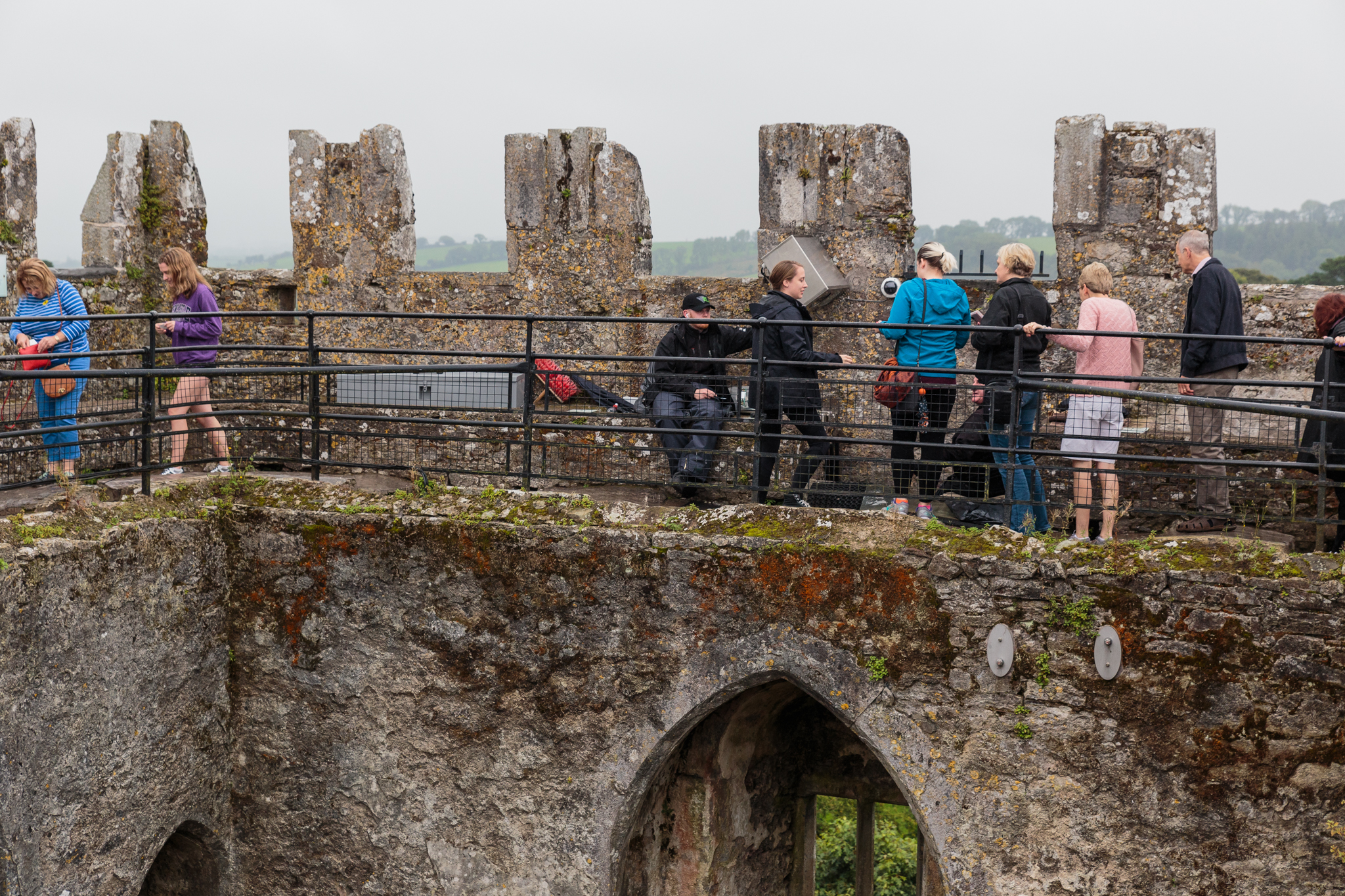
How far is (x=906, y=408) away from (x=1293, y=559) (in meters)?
2.06

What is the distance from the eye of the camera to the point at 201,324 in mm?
7406

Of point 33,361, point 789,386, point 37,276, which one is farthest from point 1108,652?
point 33,361

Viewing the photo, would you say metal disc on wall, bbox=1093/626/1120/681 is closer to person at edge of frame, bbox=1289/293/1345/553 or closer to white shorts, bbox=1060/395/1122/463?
white shorts, bbox=1060/395/1122/463

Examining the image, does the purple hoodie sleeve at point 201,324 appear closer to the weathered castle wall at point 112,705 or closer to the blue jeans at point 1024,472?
the weathered castle wall at point 112,705

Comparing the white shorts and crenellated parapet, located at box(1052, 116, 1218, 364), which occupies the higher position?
crenellated parapet, located at box(1052, 116, 1218, 364)

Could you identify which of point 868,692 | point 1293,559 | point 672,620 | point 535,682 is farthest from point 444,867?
point 1293,559

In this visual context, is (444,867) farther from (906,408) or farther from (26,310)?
(26,310)

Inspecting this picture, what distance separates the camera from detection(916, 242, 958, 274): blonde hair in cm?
659

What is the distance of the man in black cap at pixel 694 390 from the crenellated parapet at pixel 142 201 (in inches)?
184

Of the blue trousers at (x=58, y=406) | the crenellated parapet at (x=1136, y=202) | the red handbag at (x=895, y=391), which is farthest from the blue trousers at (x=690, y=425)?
the blue trousers at (x=58, y=406)

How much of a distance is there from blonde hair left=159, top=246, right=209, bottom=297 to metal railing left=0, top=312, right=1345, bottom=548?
12.5 inches

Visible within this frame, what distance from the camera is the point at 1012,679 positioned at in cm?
572

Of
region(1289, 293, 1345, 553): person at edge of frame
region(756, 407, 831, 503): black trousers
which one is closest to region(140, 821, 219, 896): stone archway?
region(756, 407, 831, 503): black trousers

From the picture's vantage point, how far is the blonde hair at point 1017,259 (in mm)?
6566
